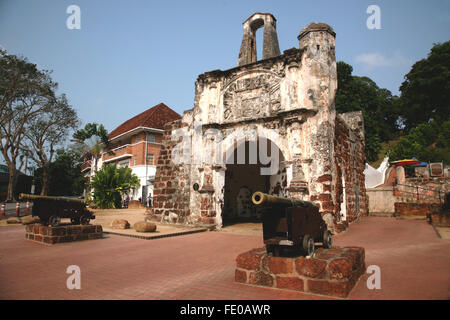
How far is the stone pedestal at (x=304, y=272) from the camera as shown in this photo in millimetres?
3270

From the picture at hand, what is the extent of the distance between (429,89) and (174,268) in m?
38.0

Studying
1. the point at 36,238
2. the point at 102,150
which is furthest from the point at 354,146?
the point at 102,150

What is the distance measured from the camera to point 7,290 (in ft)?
11.3

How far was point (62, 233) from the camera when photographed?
7.04 meters

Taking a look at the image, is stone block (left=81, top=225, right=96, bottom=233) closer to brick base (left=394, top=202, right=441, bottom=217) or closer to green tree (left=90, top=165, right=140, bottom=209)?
green tree (left=90, top=165, right=140, bottom=209)

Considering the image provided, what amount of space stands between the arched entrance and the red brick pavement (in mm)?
6027

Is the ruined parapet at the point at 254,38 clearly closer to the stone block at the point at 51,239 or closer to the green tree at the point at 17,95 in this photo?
the stone block at the point at 51,239

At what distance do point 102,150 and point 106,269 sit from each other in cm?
2809

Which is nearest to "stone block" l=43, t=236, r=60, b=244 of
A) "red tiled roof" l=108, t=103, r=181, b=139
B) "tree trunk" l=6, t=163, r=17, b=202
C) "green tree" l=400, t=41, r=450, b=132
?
"red tiled roof" l=108, t=103, r=181, b=139

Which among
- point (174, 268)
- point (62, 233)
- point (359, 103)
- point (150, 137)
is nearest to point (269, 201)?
point (174, 268)

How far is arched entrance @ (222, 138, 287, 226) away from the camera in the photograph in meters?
13.4

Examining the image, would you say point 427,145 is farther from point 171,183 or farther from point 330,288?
point 330,288

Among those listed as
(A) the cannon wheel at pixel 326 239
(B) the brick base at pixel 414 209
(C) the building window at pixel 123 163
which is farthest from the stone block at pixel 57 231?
(C) the building window at pixel 123 163
